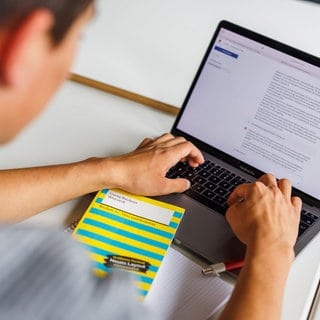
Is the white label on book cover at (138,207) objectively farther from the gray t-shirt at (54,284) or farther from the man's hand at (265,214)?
the gray t-shirt at (54,284)

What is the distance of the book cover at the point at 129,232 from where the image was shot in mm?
750

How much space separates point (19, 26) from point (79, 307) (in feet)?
0.87

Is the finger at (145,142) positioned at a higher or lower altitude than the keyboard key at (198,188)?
higher

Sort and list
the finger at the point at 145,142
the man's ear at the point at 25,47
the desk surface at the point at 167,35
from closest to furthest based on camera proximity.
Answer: the man's ear at the point at 25,47 < the finger at the point at 145,142 < the desk surface at the point at 167,35

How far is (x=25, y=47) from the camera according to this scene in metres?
0.37

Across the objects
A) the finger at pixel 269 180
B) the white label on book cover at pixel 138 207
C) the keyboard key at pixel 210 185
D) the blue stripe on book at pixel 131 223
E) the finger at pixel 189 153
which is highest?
the finger at pixel 269 180

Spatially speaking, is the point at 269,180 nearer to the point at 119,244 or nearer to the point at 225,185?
the point at 225,185

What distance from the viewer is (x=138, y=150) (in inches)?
37.8

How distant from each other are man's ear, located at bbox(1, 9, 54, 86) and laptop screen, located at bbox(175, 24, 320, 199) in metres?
0.61

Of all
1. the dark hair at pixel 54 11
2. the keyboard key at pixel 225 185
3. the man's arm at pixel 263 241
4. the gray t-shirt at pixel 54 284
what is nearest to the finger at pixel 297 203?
the man's arm at pixel 263 241

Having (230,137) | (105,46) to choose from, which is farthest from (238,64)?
(105,46)

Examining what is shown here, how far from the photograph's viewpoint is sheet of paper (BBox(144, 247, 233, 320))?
0.70m

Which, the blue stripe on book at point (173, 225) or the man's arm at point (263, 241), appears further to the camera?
the blue stripe on book at point (173, 225)

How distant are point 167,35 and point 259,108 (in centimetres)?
40
